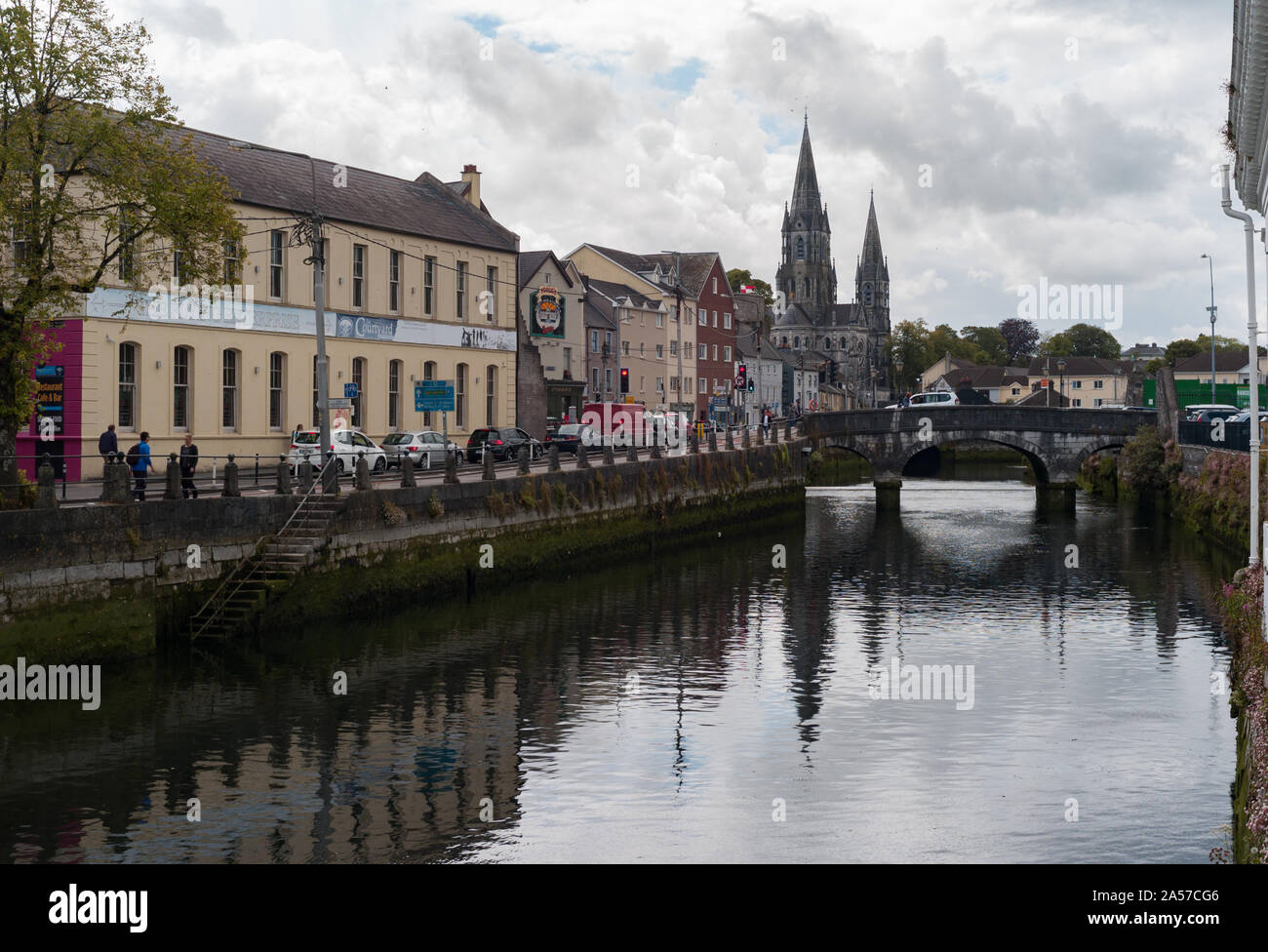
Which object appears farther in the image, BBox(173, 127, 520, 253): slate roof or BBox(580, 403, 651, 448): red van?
BBox(580, 403, 651, 448): red van

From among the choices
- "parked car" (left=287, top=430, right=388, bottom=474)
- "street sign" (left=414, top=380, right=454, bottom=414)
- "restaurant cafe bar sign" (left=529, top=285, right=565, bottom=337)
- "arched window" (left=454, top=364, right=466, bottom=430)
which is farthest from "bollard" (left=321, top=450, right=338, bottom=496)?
"restaurant cafe bar sign" (left=529, top=285, right=565, bottom=337)

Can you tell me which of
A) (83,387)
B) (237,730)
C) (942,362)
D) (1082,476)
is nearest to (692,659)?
(237,730)

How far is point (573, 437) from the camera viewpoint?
61219 millimetres

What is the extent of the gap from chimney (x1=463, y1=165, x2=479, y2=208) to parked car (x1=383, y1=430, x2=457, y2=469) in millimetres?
17837

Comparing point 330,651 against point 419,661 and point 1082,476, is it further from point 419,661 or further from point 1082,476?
point 1082,476

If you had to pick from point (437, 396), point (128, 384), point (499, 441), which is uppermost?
point (128, 384)

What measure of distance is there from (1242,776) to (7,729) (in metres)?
18.5

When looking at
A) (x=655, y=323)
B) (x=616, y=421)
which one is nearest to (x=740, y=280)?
(x=655, y=323)

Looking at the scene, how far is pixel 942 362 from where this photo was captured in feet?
649

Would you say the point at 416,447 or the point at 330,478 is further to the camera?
the point at 416,447

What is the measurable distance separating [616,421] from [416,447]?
1927 centimetres

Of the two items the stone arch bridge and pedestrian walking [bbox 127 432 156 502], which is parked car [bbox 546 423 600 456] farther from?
pedestrian walking [bbox 127 432 156 502]

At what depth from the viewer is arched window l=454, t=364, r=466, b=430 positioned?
54750 millimetres

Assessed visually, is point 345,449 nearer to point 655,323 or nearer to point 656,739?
point 656,739
